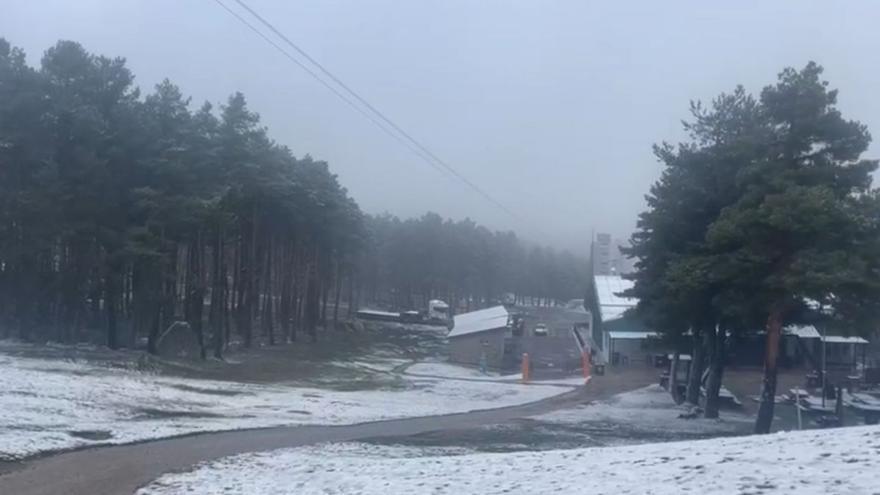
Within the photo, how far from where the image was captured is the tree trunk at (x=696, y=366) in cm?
4878

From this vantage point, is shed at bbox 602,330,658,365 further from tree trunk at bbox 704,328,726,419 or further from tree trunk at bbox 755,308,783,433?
tree trunk at bbox 755,308,783,433

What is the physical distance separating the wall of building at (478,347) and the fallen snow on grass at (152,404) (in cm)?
3049

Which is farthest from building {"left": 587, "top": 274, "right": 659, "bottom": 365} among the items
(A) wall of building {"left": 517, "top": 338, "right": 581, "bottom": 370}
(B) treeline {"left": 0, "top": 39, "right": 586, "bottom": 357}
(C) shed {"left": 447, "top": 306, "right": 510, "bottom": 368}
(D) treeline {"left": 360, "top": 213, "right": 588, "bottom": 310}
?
(D) treeline {"left": 360, "top": 213, "right": 588, "bottom": 310}

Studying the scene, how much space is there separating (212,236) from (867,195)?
136ft

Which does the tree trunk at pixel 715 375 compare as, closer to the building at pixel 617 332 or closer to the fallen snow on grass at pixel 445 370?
the fallen snow on grass at pixel 445 370

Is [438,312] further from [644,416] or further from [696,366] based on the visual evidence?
[644,416]

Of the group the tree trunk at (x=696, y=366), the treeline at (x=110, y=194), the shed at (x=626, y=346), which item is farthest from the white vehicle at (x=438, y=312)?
the tree trunk at (x=696, y=366)

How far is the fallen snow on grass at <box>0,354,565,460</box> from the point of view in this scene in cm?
2680

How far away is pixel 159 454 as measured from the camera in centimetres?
2425

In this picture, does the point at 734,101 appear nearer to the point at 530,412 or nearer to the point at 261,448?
the point at 530,412

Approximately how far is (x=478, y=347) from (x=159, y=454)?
61.4 m

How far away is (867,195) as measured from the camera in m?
37.2

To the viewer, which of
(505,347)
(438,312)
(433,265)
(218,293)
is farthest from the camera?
(433,265)

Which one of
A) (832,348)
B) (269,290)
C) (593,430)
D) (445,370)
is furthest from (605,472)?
(832,348)
